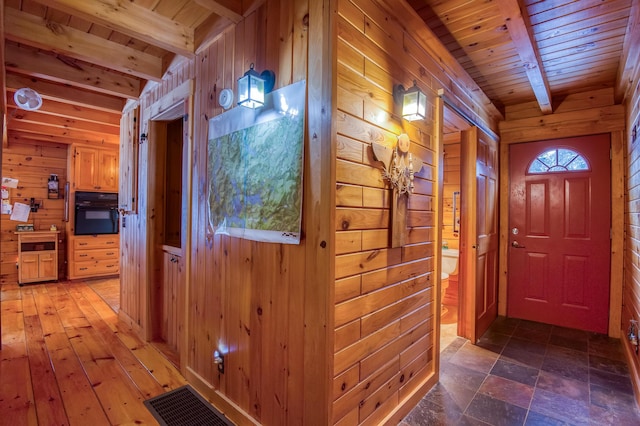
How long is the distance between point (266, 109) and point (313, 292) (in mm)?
987

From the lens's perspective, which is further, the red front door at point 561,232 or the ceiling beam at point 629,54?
the red front door at point 561,232

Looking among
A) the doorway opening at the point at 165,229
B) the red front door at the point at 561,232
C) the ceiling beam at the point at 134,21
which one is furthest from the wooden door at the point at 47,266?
the red front door at the point at 561,232

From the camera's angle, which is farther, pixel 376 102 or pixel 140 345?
pixel 140 345

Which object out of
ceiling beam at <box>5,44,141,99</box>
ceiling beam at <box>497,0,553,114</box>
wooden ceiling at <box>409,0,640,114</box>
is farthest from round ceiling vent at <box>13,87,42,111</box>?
ceiling beam at <box>497,0,553,114</box>

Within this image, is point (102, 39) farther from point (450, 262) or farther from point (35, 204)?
point (35, 204)

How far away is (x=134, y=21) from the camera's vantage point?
200 centimetres

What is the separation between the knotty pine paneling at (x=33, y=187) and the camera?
5215 mm

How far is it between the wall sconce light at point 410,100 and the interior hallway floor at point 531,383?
1846 mm

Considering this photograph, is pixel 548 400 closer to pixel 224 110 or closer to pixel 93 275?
pixel 224 110

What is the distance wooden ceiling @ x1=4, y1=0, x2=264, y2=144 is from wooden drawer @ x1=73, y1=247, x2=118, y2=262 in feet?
8.56

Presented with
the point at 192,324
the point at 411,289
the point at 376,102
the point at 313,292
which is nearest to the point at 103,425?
the point at 192,324

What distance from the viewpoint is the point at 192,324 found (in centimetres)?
232

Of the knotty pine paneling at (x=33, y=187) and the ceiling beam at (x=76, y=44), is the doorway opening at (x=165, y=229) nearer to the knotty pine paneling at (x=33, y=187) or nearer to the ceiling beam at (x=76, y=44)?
the ceiling beam at (x=76, y=44)

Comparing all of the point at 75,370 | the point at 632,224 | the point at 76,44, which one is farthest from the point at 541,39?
the point at 75,370
